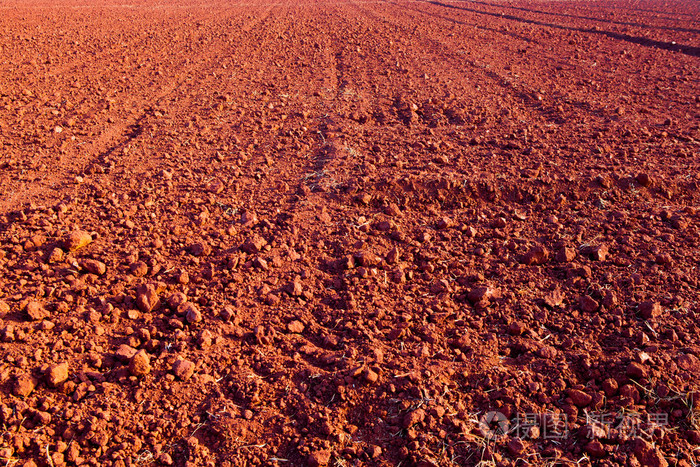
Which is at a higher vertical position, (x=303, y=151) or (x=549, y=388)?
(x=303, y=151)

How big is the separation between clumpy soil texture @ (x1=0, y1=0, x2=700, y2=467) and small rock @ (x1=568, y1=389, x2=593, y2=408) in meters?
0.01

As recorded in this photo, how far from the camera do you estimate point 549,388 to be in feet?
7.92

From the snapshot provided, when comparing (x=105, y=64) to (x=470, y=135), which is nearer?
(x=470, y=135)

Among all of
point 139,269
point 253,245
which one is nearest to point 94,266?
point 139,269

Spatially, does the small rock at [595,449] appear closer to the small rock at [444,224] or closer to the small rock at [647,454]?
the small rock at [647,454]

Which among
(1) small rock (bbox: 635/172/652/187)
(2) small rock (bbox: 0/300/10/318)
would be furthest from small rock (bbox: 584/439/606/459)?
(2) small rock (bbox: 0/300/10/318)

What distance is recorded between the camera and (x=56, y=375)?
233 cm

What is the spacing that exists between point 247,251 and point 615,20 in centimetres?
1518

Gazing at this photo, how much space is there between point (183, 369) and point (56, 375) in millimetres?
613

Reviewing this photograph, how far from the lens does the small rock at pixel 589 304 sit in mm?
2902

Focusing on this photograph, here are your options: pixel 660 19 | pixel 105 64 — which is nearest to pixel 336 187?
pixel 105 64

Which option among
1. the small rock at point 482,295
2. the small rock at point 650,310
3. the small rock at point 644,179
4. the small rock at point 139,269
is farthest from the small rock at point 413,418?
the small rock at point 644,179

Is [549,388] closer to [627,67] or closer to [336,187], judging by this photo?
[336,187]

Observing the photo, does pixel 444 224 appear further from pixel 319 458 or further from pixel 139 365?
pixel 139 365
